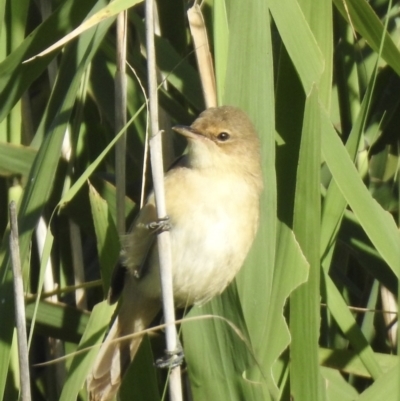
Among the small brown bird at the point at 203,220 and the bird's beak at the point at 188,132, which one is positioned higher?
the bird's beak at the point at 188,132

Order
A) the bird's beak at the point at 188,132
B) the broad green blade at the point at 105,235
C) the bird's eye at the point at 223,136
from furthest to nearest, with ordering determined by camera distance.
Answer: the bird's eye at the point at 223,136 → the bird's beak at the point at 188,132 → the broad green blade at the point at 105,235

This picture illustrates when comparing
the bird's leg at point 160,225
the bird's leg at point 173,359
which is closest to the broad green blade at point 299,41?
the bird's leg at point 160,225

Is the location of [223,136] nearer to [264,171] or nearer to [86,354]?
[264,171]

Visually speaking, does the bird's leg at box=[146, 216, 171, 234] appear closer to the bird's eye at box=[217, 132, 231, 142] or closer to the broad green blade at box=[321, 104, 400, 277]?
the bird's eye at box=[217, 132, 231, 142]

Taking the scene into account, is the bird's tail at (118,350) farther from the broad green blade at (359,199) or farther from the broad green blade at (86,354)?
the broad green blade at (359,199)

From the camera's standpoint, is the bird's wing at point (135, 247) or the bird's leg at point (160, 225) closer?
the bird's leg at point (160, 225)

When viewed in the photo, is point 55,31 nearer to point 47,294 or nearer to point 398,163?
point 47,294

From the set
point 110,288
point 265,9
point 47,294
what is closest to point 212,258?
point 110,288

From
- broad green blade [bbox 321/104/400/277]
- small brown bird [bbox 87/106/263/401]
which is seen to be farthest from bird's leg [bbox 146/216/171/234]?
broad green blade [bbox 321/104/400/277]
